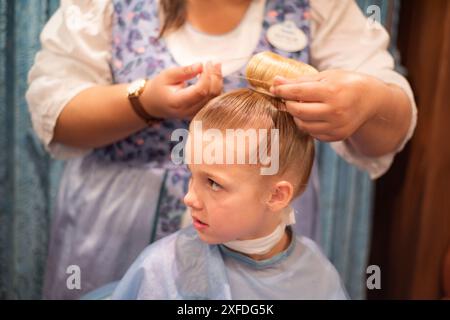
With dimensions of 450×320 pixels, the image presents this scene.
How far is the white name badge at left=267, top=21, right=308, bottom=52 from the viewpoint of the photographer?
72 cm

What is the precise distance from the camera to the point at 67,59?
0.76 metres

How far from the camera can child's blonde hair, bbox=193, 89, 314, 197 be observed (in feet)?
2.20

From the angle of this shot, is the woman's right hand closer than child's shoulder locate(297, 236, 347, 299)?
Yes

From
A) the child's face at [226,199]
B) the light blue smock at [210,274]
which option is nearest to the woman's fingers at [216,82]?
the child's face at [226,199]

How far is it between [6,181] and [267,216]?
0.42 metres

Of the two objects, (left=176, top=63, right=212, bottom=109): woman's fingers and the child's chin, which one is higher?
(left=176, top=63, right=212, bottom=109): woman's fingers

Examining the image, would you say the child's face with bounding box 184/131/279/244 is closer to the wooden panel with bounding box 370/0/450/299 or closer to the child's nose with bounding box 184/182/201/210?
the child's nose with bounding box 184/182/201/210

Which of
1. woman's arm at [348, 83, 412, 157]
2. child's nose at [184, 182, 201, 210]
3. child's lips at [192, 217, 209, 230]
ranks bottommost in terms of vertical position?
child's lips at [192, 217, 209, 230]

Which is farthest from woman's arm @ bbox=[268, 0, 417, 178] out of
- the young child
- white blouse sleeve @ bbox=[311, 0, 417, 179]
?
the young child

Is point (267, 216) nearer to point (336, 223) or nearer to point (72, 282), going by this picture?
point (336, 223)

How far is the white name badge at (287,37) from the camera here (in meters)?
0.72

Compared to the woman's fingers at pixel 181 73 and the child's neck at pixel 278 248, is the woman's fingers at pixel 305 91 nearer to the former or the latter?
the woman's fingers at pixel 181 73

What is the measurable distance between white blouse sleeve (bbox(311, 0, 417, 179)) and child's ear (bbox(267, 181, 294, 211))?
0.18 meters
